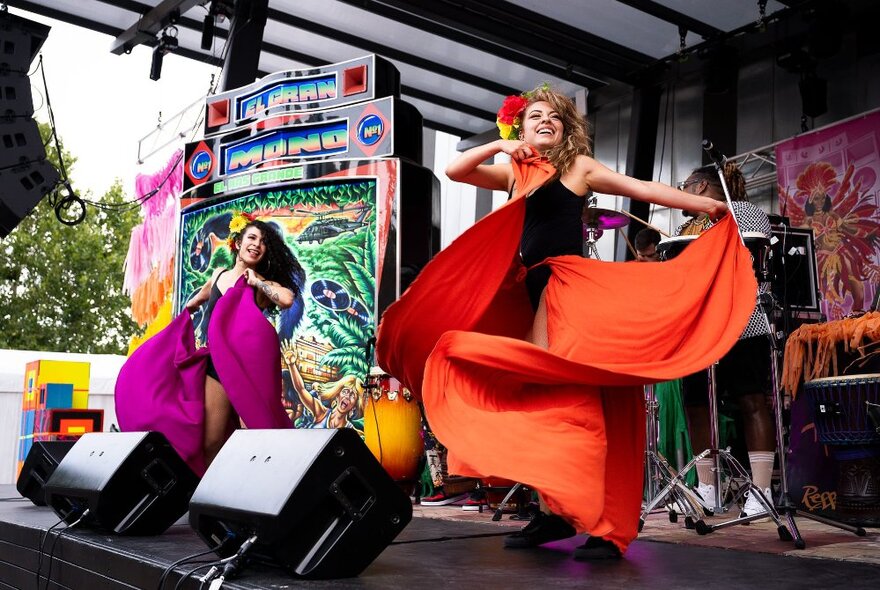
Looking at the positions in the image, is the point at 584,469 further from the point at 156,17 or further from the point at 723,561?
the point at 156,17

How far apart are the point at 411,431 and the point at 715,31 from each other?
517 centimetres

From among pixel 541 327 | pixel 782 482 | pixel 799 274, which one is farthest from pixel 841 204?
pixel 541 327

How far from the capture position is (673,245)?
3.67 metres

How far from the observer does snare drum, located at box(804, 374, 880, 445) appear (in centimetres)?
391

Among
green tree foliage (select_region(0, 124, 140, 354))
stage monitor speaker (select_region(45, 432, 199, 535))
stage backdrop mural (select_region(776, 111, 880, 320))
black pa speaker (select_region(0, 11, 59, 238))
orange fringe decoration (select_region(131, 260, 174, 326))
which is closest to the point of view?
stage monitor speaker (select_region(45, 432, 199, 535))

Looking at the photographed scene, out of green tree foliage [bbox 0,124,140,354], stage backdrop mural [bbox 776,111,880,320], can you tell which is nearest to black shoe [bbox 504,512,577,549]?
stage backdrop mural [bbox 776,111,880,320]

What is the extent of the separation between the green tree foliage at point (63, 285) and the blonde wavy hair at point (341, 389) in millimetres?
23389

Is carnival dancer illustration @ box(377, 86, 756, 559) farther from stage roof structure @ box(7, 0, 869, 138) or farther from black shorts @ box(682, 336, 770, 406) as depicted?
stage roof structure @ box(7, 0, 869, 138)

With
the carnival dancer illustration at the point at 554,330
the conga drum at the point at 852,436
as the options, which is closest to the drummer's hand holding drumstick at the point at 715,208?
the carnival dancer illustration at the point at 554,330

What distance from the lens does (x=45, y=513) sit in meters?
4.05

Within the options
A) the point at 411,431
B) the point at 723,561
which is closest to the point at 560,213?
the point at 723,561

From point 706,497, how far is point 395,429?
2.32 meters

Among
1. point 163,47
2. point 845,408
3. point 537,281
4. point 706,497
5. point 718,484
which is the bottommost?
point 706,497

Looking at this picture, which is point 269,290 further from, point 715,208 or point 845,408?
point 845,408
